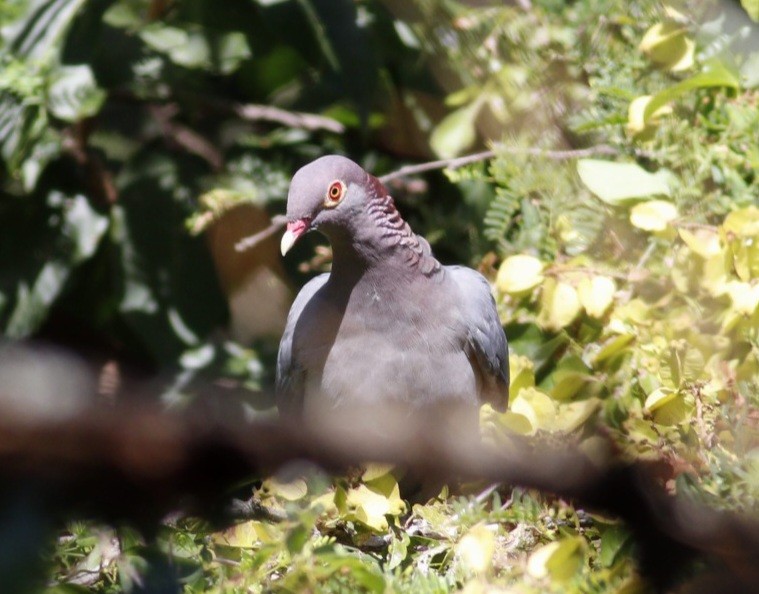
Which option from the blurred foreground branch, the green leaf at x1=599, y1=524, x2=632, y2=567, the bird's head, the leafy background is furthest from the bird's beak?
the blurred foreground branch

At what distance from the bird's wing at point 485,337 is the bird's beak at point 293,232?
46 centimetres

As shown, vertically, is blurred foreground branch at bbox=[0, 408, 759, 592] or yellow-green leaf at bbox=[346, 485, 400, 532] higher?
blurred foreground branch at bbox=[0, 408, 759, 592]

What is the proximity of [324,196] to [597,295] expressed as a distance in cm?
60

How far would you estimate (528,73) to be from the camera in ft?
9.20

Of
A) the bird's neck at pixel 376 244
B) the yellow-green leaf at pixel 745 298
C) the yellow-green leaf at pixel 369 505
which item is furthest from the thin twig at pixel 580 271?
the yellow-green leaf at pixel 369 505

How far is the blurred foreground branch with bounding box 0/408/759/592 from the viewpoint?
59cm

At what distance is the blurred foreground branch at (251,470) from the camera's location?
59 centimetres

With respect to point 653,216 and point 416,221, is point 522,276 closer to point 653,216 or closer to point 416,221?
point 653,216

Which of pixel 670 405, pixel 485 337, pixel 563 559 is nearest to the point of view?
pixel 563 559

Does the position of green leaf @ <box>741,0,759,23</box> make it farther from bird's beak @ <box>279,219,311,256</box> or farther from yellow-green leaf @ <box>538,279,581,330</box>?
bird's beak @ <box>279,219,311,256</box>

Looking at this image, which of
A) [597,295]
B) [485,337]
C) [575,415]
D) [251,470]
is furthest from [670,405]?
[251,470]

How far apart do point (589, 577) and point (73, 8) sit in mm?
2468

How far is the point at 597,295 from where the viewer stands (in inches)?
81.3

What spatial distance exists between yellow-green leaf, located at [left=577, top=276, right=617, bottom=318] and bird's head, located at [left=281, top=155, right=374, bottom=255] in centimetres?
51
